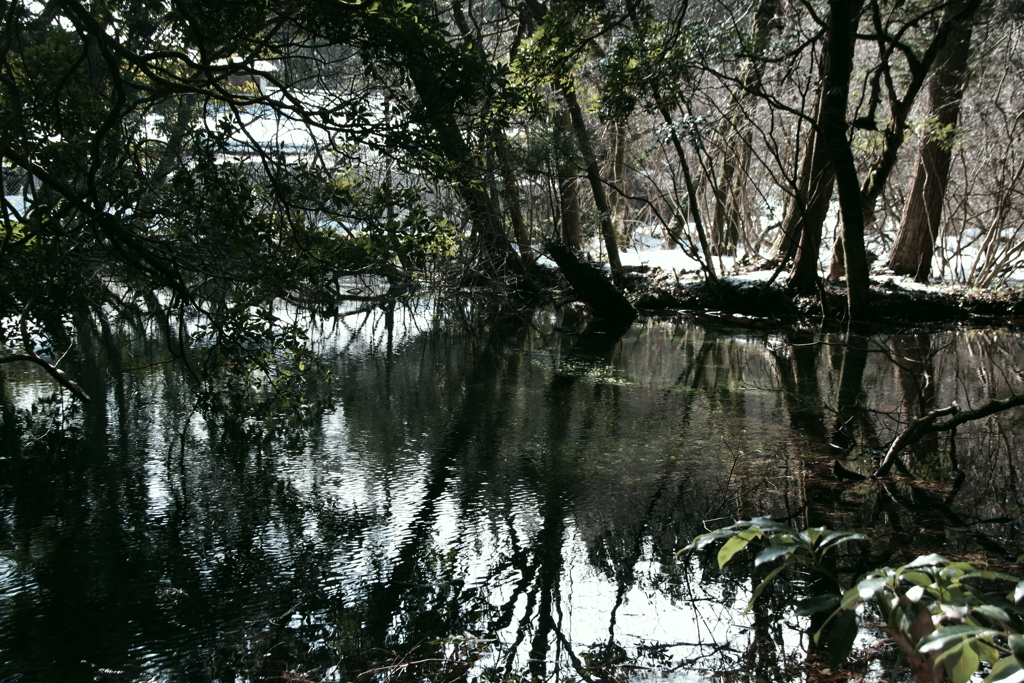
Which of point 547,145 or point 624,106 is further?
point 547,145

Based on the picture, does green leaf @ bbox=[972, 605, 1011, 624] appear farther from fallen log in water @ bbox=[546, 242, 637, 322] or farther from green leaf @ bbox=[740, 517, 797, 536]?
fallen log in water @ bbox=[546, 242, 637, 322]

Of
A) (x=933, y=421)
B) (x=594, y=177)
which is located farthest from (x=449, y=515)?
(x=594, y=177)

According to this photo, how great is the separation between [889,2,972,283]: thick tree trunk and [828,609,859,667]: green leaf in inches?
497

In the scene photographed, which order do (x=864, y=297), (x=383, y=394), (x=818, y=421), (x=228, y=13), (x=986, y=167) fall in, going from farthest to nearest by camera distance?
(x=986, y=167) → (x=864, y=297) → (x=383, y=394) → (x=818, y=421) → (x=228, y=13)

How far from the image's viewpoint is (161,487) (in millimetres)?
4715

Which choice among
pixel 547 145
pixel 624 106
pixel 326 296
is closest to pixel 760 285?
pixel 547 145

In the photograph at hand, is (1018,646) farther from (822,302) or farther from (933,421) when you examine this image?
(822,302)

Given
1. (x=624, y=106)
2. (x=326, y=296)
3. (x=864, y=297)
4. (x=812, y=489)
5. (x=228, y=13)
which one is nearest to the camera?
(x=228, y=13)

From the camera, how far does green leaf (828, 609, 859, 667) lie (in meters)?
1.00

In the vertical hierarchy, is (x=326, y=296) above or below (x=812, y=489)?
above

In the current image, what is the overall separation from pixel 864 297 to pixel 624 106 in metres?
4.27

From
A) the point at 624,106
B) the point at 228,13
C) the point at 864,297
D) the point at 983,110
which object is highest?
the point at 983,110

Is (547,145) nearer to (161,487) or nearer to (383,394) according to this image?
(383,394)

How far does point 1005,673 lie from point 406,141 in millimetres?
3681
